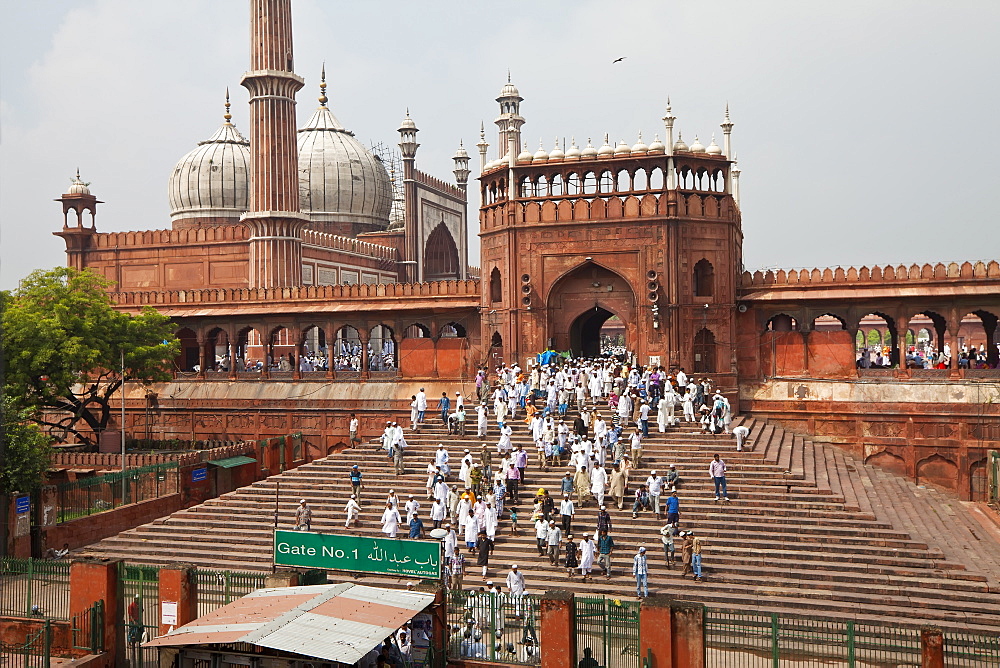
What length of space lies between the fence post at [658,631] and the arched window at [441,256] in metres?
36.9

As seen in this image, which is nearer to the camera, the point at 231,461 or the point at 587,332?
the point at 231,461

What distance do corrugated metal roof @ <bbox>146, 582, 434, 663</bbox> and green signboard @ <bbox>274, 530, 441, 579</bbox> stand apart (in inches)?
41.7

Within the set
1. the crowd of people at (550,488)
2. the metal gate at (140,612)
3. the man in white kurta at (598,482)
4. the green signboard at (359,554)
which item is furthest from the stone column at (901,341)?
the metal gate at (140,612)

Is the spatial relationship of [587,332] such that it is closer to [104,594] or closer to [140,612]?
[140,612]

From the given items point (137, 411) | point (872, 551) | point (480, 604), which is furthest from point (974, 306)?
point (137, 411)

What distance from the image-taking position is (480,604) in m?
12.2

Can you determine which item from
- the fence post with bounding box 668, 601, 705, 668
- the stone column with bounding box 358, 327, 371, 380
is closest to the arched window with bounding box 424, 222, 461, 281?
the stone column with bounding box 358, 327, 371, 380

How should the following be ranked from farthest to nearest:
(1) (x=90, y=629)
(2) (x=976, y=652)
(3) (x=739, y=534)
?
(3) (x=739, y=534), (1) (x=90, y=629), (2) (x=976, y=652)

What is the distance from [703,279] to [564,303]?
12.7ft

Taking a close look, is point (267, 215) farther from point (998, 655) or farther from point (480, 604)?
point (998, 655)

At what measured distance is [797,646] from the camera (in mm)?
11805

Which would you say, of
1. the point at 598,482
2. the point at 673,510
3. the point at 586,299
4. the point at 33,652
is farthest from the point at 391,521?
the point at 586,299

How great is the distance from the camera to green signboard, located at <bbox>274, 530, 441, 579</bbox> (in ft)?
41.1

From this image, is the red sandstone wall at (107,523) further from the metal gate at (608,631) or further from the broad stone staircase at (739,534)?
the metal gate at (608,631)
